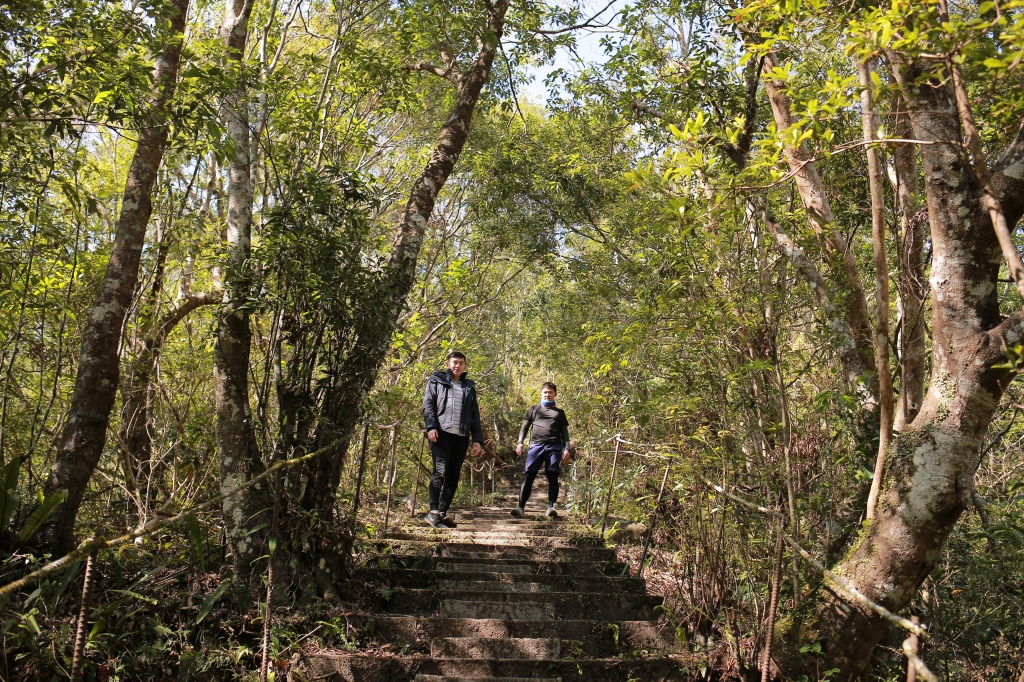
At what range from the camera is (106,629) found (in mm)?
3857

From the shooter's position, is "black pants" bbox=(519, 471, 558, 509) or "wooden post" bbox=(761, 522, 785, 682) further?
"black pants" bbox=(519, 471, 558, 509)

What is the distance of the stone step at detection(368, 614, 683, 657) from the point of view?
4.59m

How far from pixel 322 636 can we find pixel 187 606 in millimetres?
864

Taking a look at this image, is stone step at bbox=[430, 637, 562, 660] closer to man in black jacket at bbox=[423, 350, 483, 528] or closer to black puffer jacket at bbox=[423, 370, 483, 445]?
man in black jacket at bbox=[423, 350, 483, 528]

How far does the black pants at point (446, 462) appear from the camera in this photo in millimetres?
6176

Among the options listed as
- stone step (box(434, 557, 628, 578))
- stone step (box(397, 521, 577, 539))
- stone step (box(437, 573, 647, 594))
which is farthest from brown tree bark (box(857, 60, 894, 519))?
stone step (box(397, 521, 577, 539))

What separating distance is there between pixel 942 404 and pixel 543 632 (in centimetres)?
291

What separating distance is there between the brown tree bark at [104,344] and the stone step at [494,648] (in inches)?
95.2

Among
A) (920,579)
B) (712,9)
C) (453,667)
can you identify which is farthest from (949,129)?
(453,667)

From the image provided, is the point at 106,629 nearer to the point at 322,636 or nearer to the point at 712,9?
the point at 322,636

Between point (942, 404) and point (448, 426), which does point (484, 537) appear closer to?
point (448, 426)

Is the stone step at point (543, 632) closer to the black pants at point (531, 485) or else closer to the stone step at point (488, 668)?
the stone step at point (488, 668)

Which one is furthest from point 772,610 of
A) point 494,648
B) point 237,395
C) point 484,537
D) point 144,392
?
point 144,392

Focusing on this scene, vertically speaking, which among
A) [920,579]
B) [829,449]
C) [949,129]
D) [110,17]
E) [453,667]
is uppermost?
[110,17]
